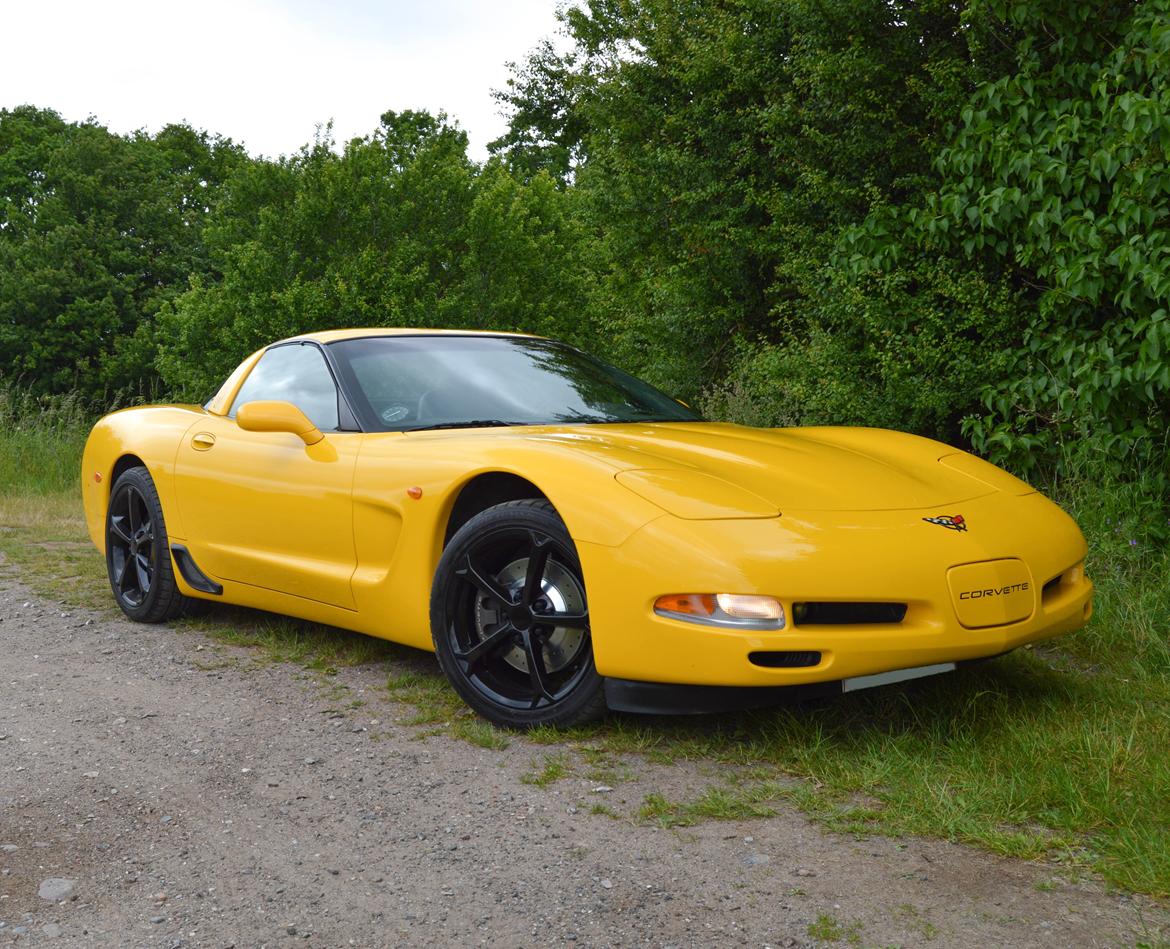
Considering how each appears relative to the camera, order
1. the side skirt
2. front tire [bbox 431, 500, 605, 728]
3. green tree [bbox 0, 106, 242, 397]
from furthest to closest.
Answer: green tree [bbox 0, 106, 242, 397] < the side skirt < front tire [bbox 431, 500, 605, 728]

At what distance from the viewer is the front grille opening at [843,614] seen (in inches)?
125

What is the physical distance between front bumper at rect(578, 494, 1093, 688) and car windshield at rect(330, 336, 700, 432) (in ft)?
3.90

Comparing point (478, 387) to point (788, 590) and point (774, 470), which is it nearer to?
point (774, 470)

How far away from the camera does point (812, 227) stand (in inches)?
329

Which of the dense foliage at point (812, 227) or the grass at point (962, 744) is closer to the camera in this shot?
the grass at point (962, 744)

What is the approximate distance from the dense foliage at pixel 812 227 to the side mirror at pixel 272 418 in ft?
11.5

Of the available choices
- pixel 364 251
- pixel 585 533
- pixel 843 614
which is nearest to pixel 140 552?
pixel 585 533

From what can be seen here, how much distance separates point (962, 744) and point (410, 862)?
1.59m

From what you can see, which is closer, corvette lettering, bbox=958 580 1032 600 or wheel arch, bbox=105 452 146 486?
corvette lettering, bbox=958 580 1032 600

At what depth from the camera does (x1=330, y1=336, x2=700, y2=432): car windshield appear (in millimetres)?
Answer: 4344

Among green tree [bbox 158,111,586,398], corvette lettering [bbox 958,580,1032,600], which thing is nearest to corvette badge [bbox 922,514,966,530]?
corvette lettering [bbox 958,580,1032,600]

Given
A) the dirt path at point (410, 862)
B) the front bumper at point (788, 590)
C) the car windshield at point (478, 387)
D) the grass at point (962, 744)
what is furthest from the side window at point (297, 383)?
the front bumper at point (788, 590)

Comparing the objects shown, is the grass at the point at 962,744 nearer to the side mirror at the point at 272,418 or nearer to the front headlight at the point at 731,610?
the front headlight at the point at 731,610

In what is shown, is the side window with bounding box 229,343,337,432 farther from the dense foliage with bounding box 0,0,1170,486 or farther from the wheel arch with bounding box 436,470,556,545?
the dense foliage with bounding box 0,0,1170,486
